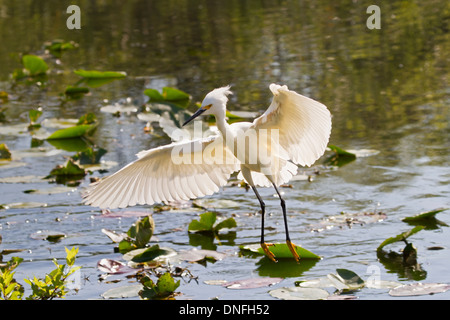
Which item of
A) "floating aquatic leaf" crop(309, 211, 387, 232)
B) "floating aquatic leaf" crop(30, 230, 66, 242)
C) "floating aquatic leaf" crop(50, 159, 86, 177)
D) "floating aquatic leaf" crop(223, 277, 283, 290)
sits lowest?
"floating aquatic leaf" crop(223, 277, 283, 290)

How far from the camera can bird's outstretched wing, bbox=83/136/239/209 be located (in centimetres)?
461

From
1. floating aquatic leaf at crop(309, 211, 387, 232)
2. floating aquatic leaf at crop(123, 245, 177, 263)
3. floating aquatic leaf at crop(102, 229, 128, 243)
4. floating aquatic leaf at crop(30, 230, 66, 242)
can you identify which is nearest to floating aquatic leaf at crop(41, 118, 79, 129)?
floating aquatic leaf at crop(30, 230, 66, 242)

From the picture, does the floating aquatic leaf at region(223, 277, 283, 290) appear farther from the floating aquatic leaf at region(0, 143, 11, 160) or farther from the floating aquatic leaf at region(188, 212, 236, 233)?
the floating aquatic leaf at region(0, 143, 11, 160)

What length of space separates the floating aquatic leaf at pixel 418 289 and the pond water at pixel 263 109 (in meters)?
0.04

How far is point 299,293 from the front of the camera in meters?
4.06

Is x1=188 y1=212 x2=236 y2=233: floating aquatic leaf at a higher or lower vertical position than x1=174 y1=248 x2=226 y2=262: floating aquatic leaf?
higher

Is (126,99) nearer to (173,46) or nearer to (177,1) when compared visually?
(173,46)

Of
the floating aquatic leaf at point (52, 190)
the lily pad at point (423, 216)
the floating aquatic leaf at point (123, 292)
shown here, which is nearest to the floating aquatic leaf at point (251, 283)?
the floating aquatic leaf at point (123, 292)

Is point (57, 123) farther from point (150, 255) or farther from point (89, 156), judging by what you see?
point (150, 255)

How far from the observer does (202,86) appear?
9180 mm

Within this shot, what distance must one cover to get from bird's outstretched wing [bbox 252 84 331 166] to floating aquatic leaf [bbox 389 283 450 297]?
99 cm

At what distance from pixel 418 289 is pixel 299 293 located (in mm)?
650

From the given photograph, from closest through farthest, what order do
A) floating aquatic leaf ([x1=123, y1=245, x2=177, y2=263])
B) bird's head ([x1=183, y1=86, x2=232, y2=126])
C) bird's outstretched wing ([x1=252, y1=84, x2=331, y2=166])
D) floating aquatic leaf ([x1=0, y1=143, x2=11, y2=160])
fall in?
bird's outstretched wing ([x1=252, y1=84, x2=331, y2=166])
bird's head ([x1=183, y1=86, x2=232, y2=126])
floating aquatic leaf ([x1=123, y1=245, x2=177, y2=263])
floating aquatic leaf ([x1=0, y1=143, x2=11, y2=160])

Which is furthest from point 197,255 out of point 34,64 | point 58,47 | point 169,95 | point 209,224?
point 58,47
